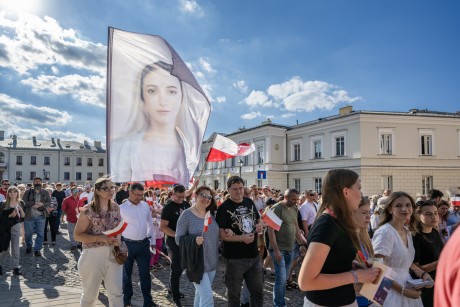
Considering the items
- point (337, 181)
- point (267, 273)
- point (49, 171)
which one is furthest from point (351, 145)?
point (49, 171)

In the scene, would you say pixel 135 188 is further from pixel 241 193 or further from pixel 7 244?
pixel 7 244

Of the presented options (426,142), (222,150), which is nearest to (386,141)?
(426,142)

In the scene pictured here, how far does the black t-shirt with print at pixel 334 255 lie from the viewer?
8.13 feet

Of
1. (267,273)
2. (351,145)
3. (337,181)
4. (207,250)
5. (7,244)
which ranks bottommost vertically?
(267,273)

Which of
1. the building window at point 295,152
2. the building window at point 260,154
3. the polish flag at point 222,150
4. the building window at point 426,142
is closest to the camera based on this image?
the polish flag at point 222,150

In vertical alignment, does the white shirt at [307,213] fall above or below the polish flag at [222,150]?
below

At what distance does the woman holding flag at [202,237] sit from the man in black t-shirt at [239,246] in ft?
0.61

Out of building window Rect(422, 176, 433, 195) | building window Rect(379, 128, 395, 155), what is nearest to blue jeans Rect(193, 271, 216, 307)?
building window Rect(379, 128, 395, 155)

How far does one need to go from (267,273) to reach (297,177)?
35.0m

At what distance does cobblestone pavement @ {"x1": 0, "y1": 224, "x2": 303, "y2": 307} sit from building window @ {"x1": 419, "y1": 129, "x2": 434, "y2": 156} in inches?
1289

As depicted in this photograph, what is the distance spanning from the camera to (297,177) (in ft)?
142

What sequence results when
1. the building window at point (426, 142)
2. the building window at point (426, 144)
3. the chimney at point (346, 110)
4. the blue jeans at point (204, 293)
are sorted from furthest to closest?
the chimney at point (346, 110)
the building window at point (426, 144)
the building window at point (426, 142)
the blue jeans at point (204, 293)

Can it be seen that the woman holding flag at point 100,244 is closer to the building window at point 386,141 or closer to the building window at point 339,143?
the building window at point 386,141

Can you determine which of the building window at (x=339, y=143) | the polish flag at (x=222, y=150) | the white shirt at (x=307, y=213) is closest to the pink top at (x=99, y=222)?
the white shirt at (x=307, y=213)
